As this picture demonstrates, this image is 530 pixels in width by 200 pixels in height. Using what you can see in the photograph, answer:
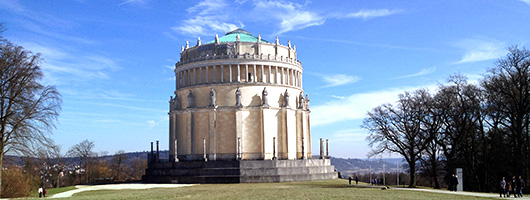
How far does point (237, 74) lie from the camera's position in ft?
194

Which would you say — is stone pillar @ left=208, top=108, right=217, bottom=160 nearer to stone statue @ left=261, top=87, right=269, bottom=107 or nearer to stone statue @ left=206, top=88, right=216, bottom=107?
stone statue @ left=206, top=88, right=216, bottom=107

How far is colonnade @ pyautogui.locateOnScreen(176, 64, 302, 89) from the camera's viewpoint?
59125 millimetres

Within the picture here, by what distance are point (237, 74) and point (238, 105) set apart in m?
4.12

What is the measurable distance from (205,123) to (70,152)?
40.0 m

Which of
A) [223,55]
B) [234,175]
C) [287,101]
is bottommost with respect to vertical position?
[234,175]

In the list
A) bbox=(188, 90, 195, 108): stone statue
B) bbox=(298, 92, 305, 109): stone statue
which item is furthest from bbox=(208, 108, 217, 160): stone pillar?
bbox=(298, 92, 305, 109): stone statue

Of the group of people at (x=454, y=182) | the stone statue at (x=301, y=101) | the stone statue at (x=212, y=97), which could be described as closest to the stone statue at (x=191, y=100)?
the stone statue at (x=212, y=97)

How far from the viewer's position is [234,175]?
Answer: 50719 millimetres

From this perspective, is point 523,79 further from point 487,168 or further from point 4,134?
point 4,134

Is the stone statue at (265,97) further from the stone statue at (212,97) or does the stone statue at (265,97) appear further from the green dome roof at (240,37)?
the green dome roof at (240,37)

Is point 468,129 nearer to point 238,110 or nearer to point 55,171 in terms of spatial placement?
point 238,110

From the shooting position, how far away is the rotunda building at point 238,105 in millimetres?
58406

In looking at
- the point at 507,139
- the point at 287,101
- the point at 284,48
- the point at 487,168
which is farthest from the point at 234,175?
the point at 507,139

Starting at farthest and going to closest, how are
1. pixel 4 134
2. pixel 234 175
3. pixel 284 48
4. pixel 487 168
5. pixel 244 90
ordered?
pixel 284 48 < pixel 244 90 < pixel 234 175 < pixel 487 168 < pixel 4 134
